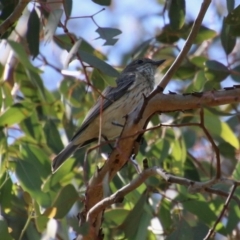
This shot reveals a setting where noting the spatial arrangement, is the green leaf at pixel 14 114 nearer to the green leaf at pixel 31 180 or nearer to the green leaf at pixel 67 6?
the green leaf at pixel 31 180

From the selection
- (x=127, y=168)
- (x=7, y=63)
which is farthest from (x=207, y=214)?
(x=7, y=63)

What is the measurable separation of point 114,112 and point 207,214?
3.80ft

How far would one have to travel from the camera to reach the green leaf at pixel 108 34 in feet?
10.9

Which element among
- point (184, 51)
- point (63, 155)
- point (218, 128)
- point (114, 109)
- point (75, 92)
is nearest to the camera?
point (184, 51)

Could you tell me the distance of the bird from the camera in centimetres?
461

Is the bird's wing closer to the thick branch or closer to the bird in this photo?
the bird

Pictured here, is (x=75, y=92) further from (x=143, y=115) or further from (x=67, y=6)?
(x=143, y=115)

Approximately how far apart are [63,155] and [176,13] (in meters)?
1.18

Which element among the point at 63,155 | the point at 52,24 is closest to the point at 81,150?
the point at 63,155

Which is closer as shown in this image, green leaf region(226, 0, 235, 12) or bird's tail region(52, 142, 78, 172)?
green leaf region(226, 0, 235, 12)

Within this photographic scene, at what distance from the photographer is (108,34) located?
11.0ft

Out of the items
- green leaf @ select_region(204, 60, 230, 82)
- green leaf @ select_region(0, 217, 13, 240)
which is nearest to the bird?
green leaf @ select_region(204, 60, 230, 82)

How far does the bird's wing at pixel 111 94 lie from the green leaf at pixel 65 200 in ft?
3.74

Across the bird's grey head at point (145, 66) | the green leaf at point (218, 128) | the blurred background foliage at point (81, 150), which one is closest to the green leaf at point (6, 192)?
the blurred background foliage at point (81, 150)
